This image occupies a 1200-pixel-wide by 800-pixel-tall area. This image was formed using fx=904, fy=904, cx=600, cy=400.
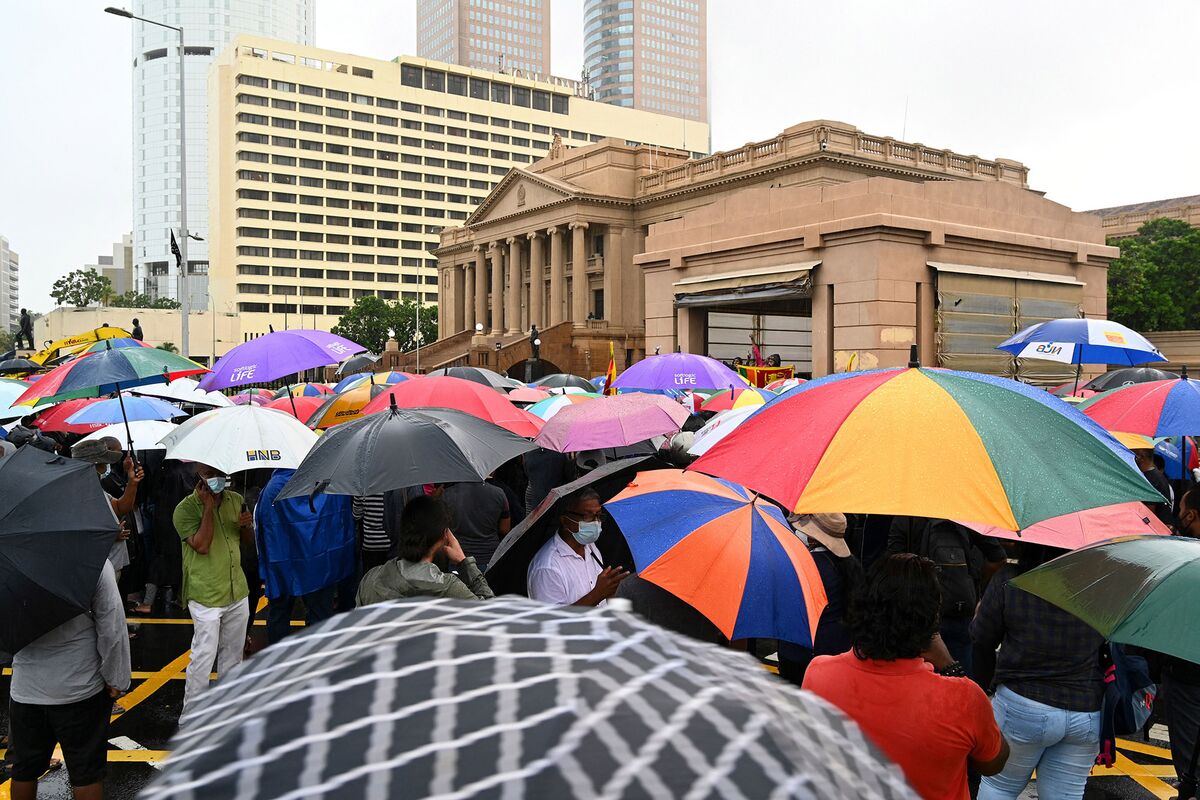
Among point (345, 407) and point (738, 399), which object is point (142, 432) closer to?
point (345, 407)

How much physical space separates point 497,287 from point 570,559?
62049mm

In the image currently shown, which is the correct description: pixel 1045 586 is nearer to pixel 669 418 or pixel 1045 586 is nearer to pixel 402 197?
pixel 669 418

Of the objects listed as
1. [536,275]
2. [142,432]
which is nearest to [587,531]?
[142,432]

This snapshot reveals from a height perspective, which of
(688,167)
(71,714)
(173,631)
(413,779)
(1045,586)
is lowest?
(173,631)

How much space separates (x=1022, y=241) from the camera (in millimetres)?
23328

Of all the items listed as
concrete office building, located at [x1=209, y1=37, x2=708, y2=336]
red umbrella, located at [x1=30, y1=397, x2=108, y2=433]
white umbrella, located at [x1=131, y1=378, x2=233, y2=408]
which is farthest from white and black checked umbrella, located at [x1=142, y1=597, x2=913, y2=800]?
concrete office building, located at [x1=209, y1=37, x2=708, y2=336]

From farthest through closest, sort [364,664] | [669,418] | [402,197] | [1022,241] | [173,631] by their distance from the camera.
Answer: [402,197] < [1022,241] < [173,631] < [669,418] < [364,664]

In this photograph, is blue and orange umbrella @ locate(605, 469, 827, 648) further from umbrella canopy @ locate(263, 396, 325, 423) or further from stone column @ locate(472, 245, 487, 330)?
stone column @ locate(472, 245, 487, 330)

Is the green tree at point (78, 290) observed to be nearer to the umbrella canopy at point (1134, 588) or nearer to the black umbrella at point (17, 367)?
the black umbrella at point (17, 367)

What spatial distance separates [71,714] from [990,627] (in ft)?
15.0

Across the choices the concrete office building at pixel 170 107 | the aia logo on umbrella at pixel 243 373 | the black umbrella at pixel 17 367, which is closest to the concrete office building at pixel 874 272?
the aia logo on umbrella at pixel 243 373

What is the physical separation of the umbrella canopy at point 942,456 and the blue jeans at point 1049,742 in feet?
4.13

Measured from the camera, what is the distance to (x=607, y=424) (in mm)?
7621

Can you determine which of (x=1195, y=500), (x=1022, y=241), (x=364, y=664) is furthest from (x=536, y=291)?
(x=364, y=664)
